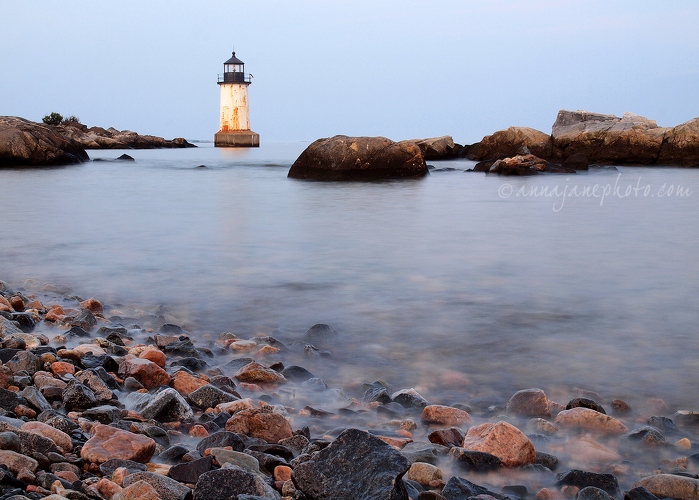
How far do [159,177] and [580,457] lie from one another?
19391 millimetres

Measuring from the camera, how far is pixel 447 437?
8.51ft

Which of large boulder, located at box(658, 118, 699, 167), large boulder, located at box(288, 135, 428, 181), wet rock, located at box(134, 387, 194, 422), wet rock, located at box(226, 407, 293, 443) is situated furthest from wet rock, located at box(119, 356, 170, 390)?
large boulder, located at box(658, 118, 699, 167)

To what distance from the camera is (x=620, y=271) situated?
21.6 ft

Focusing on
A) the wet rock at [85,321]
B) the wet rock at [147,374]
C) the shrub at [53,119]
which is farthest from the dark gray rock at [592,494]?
the shrub at [53,119]

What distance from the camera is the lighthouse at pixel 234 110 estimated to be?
43.0 m

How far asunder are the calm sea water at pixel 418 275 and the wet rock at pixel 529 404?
0.21m

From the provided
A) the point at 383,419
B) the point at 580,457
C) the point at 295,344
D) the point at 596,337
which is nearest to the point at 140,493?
the point at 383,419

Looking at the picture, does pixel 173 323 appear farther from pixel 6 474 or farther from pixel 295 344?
pixel 6 474

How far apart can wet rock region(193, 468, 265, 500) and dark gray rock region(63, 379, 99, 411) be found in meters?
1.05

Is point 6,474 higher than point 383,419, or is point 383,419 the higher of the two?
point 6,474

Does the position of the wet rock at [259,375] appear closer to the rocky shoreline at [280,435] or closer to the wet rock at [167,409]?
the rocky shoreline at [280,435]

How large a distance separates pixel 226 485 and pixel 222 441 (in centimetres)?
52

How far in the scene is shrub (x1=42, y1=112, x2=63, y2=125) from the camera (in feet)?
152

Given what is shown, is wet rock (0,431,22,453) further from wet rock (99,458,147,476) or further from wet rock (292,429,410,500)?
wet rock (292,429,410,500)
